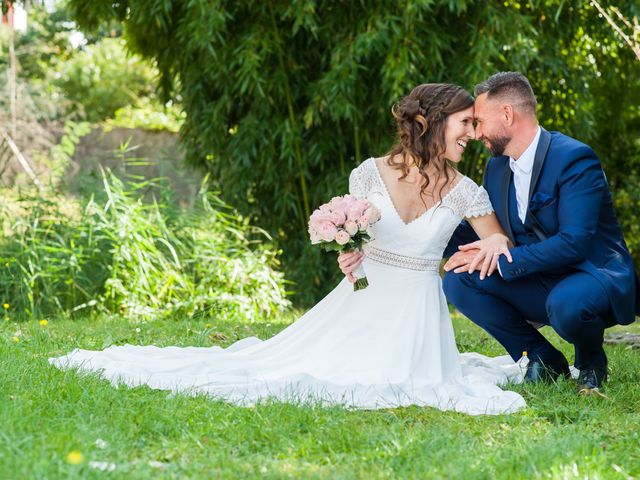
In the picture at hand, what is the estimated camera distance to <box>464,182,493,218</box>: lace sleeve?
380 centimetres

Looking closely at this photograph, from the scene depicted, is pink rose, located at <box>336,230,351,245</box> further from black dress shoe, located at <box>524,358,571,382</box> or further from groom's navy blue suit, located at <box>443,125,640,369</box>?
black dress shoe, located at <box>524,358,571,382</box>

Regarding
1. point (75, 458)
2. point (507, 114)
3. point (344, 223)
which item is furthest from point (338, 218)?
point (75, 458)

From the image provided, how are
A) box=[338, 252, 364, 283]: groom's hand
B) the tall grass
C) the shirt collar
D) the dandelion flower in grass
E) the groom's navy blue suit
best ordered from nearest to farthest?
the dandelion flower in grass → the groom's navy blue suit → box=[338, 252, 364, 283]: groom's hand → the shirt collar → the tall grass

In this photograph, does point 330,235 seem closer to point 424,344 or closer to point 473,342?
point 424,344

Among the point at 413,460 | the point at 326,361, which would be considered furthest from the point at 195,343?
the point at 413,460

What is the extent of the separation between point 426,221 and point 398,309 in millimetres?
395

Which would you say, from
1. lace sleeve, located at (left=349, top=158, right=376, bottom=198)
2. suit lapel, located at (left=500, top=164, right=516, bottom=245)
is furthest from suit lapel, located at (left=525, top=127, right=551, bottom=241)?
lace sleeve, located at (left=349, top=158, right=376, bottom=198)

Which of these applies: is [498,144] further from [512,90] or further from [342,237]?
[342,237]

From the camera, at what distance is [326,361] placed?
3.61m

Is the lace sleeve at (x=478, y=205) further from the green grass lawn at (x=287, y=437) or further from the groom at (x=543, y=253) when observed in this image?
the green grass lawn at (x=287, y=437)

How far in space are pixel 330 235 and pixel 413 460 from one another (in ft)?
4.00

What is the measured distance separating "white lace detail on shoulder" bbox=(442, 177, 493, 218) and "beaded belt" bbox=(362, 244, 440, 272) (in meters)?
0.25

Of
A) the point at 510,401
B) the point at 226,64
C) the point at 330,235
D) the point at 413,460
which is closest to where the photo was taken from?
the point at 413,460

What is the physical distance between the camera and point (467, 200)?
379 centimetres
